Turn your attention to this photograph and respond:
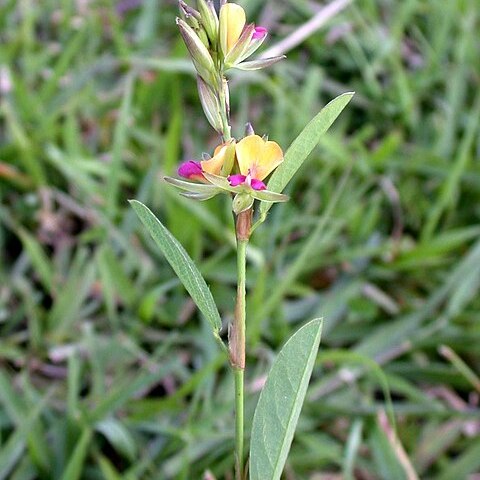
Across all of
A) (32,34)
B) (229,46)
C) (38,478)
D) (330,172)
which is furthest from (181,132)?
(229,46)

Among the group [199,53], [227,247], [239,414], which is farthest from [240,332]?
[227,247]

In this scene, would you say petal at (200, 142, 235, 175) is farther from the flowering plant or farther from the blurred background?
the blurred background

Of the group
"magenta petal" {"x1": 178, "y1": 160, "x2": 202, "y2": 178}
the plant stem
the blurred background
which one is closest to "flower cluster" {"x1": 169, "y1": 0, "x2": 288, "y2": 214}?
"magenta petal" {"x1": 178, "y1": 160, "x2": 202, "y2": 178}

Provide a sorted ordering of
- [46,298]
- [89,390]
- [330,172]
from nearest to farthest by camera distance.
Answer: [89,390] < [46,298] < [330,172]

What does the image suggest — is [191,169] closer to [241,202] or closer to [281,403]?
[241,202]

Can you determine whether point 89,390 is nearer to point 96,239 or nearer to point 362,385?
point 96,239

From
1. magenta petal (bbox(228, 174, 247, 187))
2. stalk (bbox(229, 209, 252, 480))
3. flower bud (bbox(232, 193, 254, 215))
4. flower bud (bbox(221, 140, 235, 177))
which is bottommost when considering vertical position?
stalk (bbox(229, 209, 252, 480))
